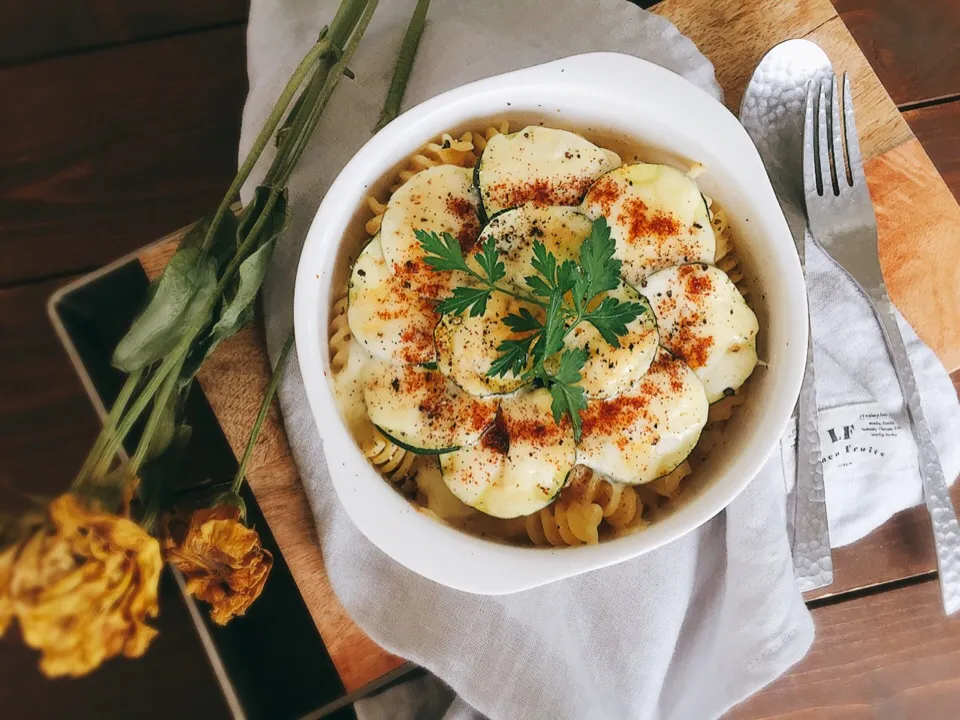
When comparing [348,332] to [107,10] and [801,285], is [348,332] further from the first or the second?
[107,10]

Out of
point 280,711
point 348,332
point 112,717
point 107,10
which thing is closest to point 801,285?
point 348,332

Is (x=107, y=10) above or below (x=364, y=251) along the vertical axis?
below

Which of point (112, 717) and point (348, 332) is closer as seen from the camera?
point (348, 332)

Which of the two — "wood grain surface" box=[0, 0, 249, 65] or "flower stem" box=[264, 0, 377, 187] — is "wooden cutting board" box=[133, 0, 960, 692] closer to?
"flower stem" box=[264, 0, 377, 187]

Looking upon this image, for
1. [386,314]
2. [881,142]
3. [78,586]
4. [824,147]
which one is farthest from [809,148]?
[78,586]

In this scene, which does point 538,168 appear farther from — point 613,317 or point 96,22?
point 96,22

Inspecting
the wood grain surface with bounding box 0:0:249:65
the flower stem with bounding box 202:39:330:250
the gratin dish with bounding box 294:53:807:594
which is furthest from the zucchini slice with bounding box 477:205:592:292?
the wood grain surface with bounding box 0:0:249:65

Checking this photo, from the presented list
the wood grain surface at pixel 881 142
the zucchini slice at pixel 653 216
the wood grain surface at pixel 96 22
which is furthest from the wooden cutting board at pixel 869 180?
the wood grain surface at pixel 96 22
